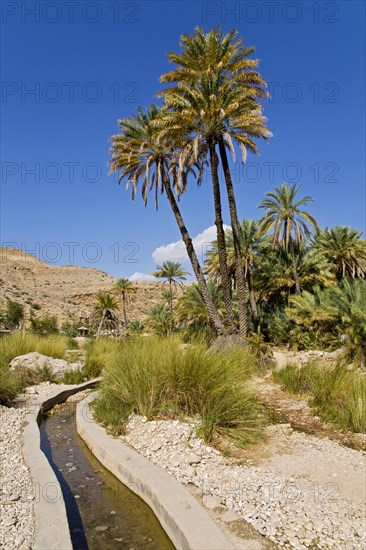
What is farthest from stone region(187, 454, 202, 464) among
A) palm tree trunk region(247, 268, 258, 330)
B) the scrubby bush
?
the scrubby bush

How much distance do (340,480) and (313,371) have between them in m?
4.74

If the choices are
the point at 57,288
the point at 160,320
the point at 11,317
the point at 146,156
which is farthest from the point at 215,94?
the point at 57,288

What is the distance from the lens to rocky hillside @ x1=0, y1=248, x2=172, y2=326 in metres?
58.9

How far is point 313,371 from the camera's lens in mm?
9195

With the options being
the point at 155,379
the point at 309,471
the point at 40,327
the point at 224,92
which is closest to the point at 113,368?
the point at 155,379

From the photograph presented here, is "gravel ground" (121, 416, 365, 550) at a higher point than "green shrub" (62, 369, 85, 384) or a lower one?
lower

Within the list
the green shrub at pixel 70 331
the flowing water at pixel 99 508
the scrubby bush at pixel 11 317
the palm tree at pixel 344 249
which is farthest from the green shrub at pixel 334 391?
the scrubby bush at pixel 11 317

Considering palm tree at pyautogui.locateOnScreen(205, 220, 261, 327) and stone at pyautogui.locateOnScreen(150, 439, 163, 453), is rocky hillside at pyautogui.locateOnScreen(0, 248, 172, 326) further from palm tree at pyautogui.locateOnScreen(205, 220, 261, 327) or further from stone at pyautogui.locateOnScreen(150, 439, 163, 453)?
stone at pyautogui.locateOnScreen(150, 439, 163, 453)

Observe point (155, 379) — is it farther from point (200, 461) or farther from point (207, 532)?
point (207, 532)

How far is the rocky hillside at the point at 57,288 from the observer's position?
5886cm

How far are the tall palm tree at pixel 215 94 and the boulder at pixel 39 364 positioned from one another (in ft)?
22.3

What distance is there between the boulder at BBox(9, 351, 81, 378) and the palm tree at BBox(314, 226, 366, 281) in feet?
57.1

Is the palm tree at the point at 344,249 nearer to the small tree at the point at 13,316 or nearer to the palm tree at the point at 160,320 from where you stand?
the palm tree at the point at 160,320

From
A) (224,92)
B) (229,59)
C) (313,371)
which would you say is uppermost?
(229,59)
